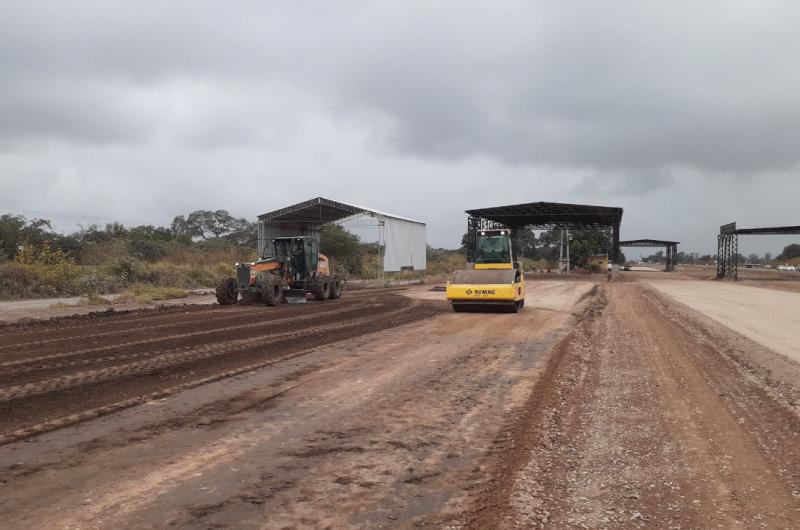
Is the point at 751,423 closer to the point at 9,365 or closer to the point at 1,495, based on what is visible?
the point at 1,495

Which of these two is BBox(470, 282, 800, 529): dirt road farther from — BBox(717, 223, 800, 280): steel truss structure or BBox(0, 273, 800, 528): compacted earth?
BBox(717, 223, 800, 280): steel truss structure

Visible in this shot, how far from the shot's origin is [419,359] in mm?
8766

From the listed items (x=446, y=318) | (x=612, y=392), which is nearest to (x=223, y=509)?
(x=612, y=392)

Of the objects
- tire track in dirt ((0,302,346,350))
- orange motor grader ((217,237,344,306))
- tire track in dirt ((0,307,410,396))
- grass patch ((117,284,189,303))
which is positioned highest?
orange motor grader ((217,237,344,306))

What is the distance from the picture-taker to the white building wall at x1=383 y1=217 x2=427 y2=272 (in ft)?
113

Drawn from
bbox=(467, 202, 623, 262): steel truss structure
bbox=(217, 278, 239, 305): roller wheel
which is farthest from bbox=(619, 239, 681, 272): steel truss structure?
bbox=(217, 278, 239, 305): roller wheel

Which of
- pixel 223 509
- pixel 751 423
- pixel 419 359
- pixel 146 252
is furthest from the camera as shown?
pixel 146 252

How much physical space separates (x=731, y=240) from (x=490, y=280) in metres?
39.7

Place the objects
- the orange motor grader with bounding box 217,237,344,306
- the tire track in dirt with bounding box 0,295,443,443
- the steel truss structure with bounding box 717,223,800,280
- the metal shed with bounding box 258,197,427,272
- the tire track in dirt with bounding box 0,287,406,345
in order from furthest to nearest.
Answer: the steel truss structure with bounding box 717,223,800,280
the metal shed with bounding box 258,197,427,272
the orange motor grader with bounding box 217,237,344,306
the tire track in dirt with bounding box 0,287,406,345
the tire track in dirt with bounding box 0,295,443,443

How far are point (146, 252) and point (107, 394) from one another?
31531mm

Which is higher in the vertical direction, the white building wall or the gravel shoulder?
the white building wall

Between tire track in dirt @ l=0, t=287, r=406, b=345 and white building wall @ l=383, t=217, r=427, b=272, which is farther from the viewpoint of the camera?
white building wall @ l=383, t=217, r=427, b=272

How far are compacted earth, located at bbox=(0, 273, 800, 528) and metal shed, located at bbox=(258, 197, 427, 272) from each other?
2163 centimetres

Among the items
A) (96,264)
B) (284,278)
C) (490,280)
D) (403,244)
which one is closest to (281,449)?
(490,280)
